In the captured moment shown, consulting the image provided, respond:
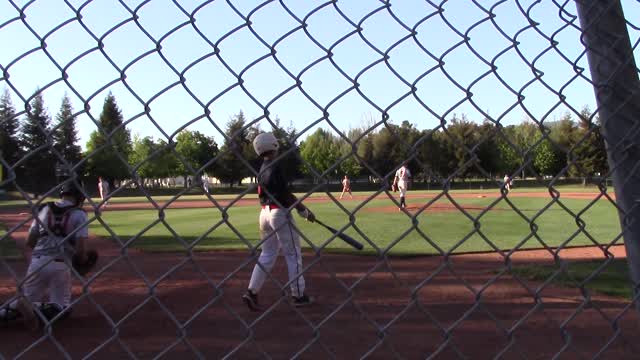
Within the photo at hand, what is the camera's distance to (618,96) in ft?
6.83

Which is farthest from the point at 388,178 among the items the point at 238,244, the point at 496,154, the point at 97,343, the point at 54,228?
the point at 238,244

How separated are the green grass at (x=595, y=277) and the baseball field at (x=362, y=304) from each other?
3 centimetres

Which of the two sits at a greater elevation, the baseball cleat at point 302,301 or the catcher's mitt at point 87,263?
the catcher's mitt at point 87,263

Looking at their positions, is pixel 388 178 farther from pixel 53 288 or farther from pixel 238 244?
pixel 238 244

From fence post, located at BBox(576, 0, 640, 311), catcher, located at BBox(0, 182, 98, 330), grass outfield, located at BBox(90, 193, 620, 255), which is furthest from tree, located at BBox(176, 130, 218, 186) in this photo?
grass outfield, located at BBox(90, 193, 620, 255)

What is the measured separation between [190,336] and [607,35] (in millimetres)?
3817

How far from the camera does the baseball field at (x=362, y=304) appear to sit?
2.21 meters

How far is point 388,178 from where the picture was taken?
1.92 metres

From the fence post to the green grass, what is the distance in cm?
401

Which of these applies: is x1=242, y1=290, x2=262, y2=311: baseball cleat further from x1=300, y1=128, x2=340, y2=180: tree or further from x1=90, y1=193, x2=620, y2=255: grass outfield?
x1=90, y1=193, x2=620, y2=255: grass outfield

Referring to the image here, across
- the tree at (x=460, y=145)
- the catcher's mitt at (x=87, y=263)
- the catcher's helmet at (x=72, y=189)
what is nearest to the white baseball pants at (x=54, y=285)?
the catcher's mitt at (x=87, y=263)

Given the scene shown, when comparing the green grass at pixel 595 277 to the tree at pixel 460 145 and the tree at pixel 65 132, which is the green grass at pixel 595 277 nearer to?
the tree at pixel 460 145

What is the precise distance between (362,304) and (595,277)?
304 cm

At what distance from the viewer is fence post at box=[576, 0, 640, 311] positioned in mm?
2055
